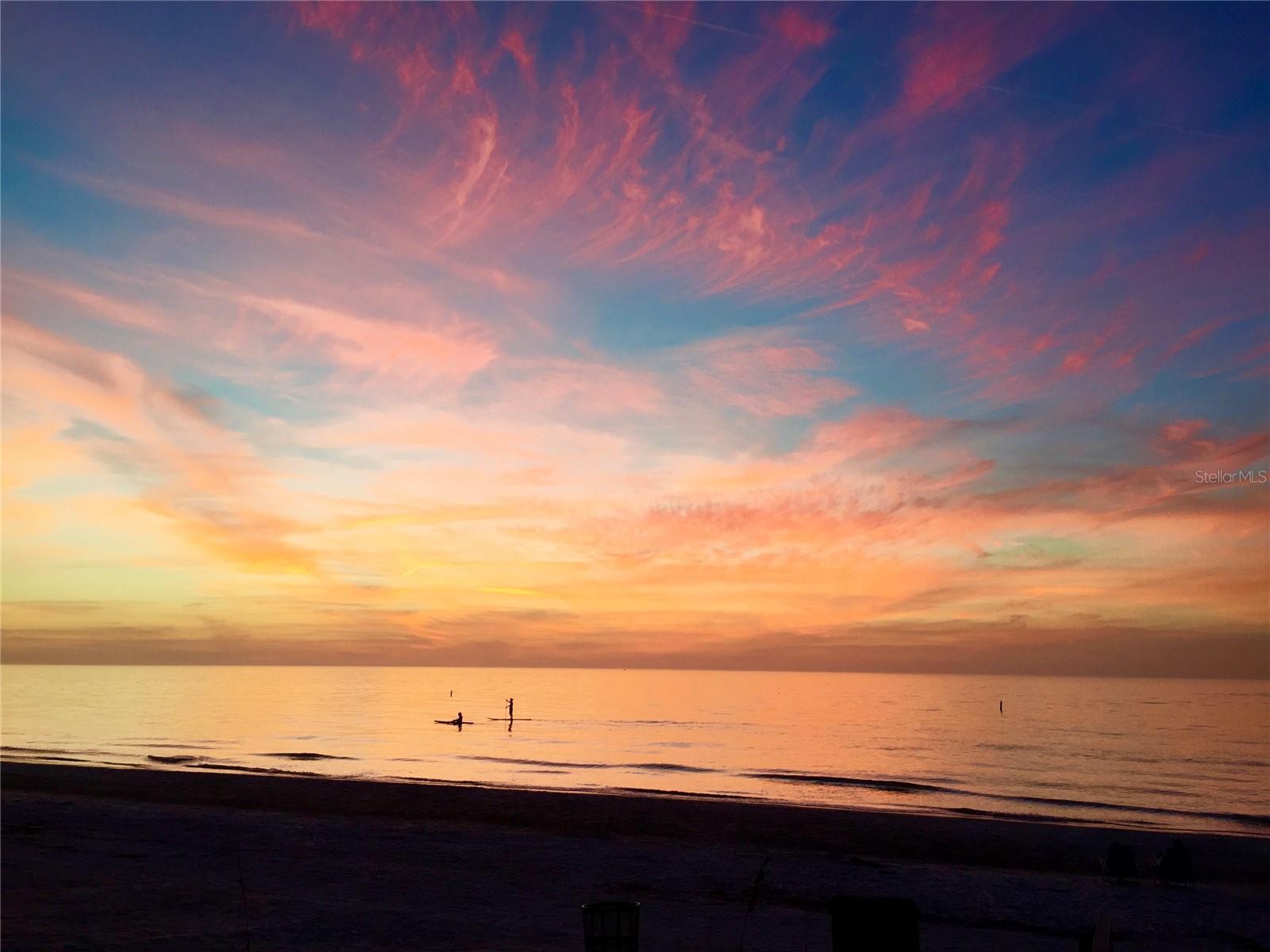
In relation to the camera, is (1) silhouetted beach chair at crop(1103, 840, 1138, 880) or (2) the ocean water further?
(2) the ocean water

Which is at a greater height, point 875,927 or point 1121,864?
point 875,927

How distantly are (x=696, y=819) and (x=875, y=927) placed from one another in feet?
86.8

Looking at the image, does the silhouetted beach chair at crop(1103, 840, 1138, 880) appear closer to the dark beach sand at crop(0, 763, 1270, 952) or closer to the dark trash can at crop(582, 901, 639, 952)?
the dark beach sand at crop(0, 763, 1270, 952)

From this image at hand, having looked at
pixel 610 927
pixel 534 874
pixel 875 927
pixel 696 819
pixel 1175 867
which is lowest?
pixel 696 819

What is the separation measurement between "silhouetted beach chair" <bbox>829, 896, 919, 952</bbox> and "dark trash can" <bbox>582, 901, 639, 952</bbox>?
2.90 meters

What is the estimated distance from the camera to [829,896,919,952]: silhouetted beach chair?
12.6 feet

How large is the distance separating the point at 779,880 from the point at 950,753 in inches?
1965

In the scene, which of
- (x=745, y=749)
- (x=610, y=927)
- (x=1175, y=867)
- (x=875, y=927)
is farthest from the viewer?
(x=745, y=749)

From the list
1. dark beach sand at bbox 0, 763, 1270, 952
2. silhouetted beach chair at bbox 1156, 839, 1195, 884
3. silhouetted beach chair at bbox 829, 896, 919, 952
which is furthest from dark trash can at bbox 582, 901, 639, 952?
silhouetted beach chair at bbox 1156, 839, 1195, 884

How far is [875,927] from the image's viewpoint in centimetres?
390

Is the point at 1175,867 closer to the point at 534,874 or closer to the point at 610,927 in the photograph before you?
the point at 534,874

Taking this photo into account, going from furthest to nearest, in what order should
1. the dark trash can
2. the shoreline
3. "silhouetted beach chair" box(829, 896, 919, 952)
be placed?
the shoreline, the dark trash can, "silhouetted beach chair" box(829, 896, 919, 952)

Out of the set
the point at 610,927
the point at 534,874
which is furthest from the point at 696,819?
the point at 610,927

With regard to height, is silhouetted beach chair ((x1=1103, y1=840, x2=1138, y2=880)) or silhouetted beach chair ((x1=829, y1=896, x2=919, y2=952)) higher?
silhouetted beach chair ((x1=829, y1=896, x2=919, y2=952))
